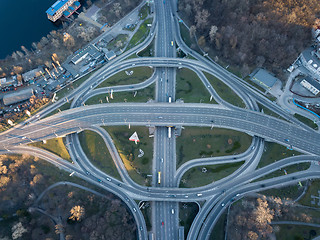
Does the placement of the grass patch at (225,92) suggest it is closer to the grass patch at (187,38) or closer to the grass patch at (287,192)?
the grass patch at (187,38)

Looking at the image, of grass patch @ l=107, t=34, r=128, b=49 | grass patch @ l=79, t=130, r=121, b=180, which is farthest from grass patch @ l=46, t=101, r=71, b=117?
grass patch @ l=107, t=34, r=128, b=49

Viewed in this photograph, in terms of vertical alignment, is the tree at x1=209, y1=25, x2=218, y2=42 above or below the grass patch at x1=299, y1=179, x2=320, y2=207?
above

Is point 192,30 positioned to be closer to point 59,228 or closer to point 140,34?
point 140,34

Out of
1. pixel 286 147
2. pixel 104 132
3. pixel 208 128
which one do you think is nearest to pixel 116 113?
pixel 104 132

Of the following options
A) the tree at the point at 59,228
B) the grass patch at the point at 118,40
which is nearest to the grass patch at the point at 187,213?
the tree at the point at 59,228

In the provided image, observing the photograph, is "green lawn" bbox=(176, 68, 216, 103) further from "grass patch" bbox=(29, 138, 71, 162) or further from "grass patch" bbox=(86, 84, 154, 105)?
"grass patch" bbox=(29, 138, 71, 162)

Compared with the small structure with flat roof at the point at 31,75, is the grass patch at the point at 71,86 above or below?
below

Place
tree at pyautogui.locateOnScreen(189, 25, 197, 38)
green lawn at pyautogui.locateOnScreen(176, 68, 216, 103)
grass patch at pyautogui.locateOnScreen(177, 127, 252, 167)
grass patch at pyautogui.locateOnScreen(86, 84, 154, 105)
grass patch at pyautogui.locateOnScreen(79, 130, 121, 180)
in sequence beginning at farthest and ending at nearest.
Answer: tree at pyautogui.locateOnScreen(189, 25, 197, 38) → grass patch at pyautogui.locateOnScreen(86, 84, 154, 105) → green lawn at pyautogui.locateOnScreen(176, 68, 216, 103) → grass patch at pyautogui.locateOnScreen(177, 127, 252, 167) → grass patch at pyautogui.locateOnScreen(79, 130, 121, 180)
